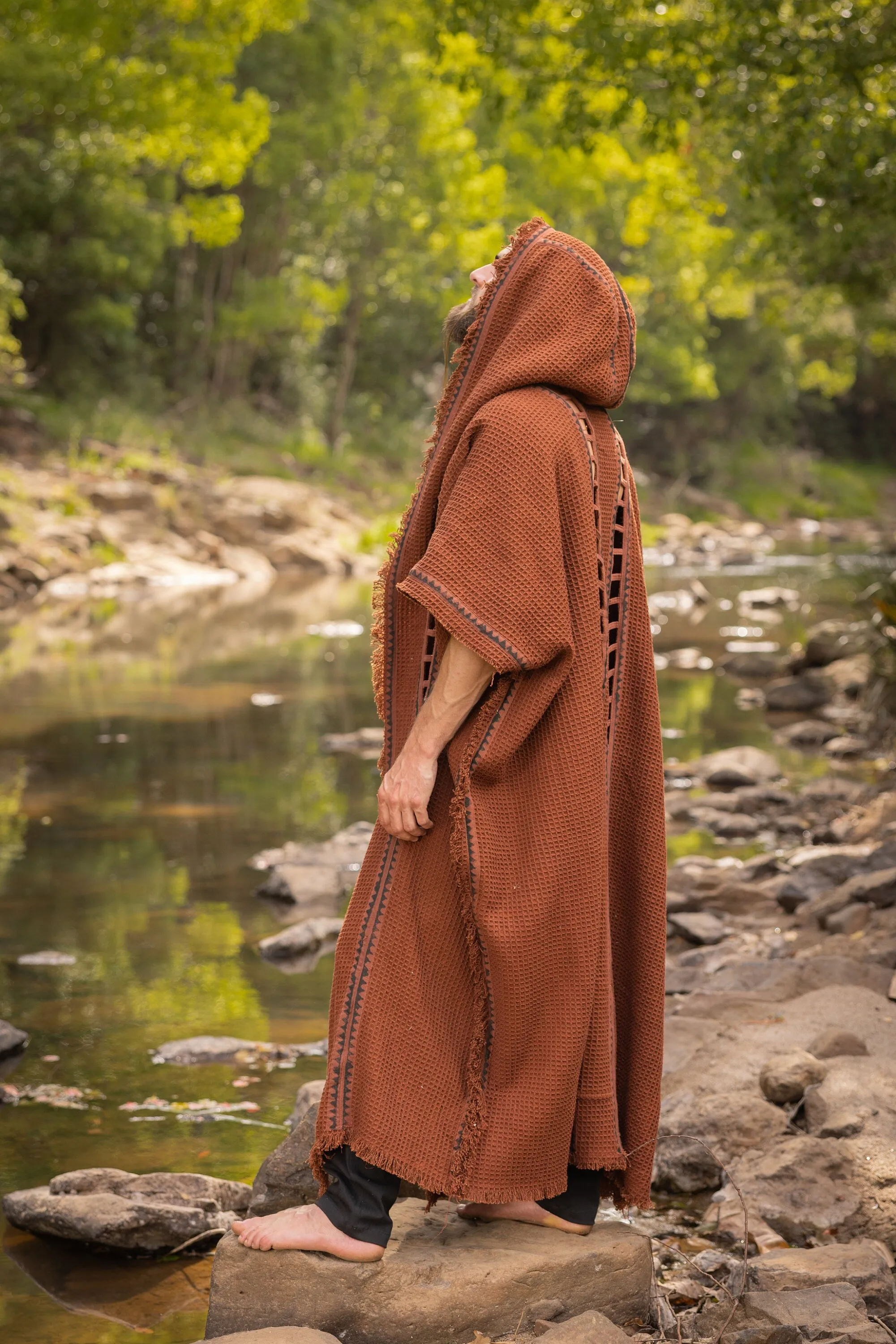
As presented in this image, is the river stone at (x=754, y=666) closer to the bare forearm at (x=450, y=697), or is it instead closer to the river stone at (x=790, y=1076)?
the river stone at (x=790, y=1076)

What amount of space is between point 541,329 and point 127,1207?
231cm

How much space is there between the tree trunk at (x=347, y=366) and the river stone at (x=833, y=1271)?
109 ft

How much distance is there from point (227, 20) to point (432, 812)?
69.8 ft

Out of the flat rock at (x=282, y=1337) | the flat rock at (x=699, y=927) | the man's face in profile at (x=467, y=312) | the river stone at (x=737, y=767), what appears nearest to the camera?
the flat rock at (x=282, y=1337)

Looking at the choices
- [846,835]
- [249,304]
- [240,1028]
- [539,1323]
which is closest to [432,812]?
[539,1323]

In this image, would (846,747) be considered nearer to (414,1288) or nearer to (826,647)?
(826,647)

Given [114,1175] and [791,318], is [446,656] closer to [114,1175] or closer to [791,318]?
[114,1175]

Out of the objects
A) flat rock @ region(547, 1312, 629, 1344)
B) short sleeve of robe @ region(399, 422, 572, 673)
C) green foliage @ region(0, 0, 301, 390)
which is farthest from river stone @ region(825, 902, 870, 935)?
green foliage @ region(0, 0, 301, 390)

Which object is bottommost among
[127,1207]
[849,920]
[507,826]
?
[849,920]

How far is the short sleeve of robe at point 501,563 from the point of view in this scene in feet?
9.24

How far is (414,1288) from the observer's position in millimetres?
2949

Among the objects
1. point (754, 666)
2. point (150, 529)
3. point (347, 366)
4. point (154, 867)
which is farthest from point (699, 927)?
point (347, 366)

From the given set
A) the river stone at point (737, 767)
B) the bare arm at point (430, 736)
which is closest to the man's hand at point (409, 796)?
the bare arm at point (430, 736)

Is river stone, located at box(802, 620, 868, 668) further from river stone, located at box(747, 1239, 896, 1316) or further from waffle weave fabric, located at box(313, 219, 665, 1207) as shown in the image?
waffle weave fabric, located at box(313, 219, 665, 1207)
